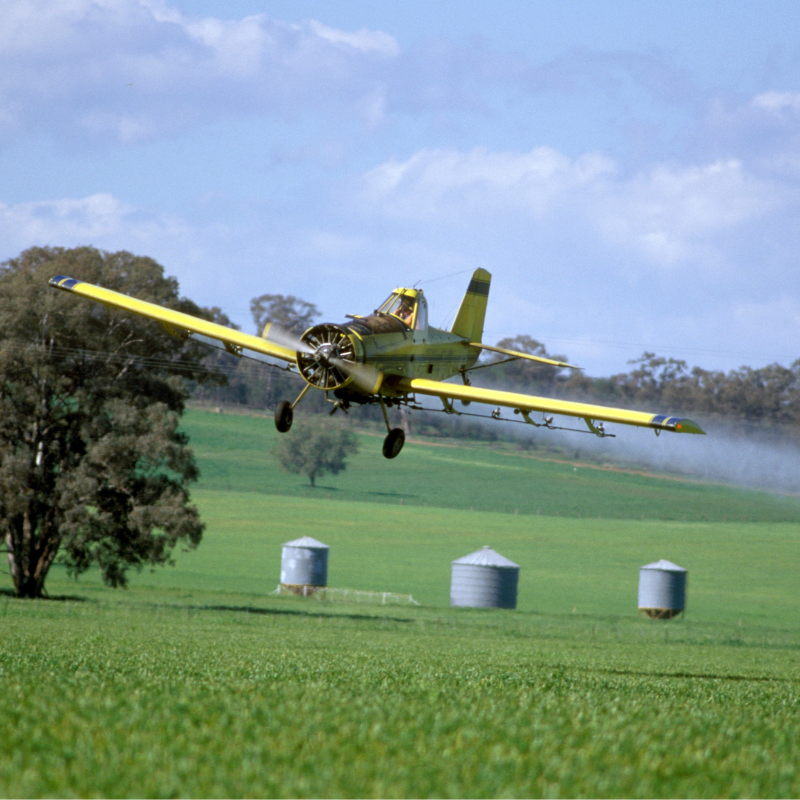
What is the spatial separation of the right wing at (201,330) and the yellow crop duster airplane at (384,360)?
0.07ft

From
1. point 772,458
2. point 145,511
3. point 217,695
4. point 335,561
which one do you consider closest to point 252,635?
point 145,511

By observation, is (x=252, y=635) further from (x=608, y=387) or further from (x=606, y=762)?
(x=608, y=387)

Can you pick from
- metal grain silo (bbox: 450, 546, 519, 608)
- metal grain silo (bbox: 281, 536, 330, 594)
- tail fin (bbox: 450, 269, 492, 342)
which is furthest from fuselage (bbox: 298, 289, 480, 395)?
metal grain silo (bbox: 281, 536, 330, 594)

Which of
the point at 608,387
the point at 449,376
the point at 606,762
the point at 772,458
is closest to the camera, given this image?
the point at 606,762

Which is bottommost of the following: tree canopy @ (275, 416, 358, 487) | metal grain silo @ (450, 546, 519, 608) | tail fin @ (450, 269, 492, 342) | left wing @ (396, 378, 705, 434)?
metal grain silo @ (450, 546, 519, 608)

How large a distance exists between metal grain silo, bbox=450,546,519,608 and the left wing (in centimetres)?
5065

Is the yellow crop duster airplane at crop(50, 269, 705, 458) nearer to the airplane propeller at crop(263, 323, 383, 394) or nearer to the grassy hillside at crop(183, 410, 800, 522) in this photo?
the airplane propeller at crop(263, 323, 383, 394)

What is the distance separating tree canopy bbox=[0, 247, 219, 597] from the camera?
4694 centimetres

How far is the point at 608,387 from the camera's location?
389ft

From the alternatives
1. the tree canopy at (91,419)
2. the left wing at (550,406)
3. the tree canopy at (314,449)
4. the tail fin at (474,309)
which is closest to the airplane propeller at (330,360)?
the left wing at (550,406)

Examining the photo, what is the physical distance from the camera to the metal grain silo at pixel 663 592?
2736 inches

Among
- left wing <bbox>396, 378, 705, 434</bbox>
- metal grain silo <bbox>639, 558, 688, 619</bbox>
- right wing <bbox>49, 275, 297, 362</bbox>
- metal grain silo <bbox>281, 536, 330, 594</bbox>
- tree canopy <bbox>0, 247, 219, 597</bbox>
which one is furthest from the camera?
metal grain silo <bbox>281, 536, 330, 594</bbox>

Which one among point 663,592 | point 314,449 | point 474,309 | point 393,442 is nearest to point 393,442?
point 393,442

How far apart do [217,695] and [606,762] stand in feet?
17.1
